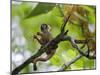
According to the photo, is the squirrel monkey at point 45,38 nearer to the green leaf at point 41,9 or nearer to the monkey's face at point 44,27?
the monkey's face at point 44,27

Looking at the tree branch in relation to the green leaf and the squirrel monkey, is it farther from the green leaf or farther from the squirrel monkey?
the green leaf

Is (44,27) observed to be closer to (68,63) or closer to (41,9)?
(41,9)

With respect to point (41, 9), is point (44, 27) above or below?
below

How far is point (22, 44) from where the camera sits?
219 cm

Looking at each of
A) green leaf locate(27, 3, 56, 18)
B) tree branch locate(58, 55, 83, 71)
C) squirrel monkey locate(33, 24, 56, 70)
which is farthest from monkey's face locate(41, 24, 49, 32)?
tree branch locate(58, 55, 83, 71)

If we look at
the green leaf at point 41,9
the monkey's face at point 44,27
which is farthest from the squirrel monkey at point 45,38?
the green leaf at point 41,9

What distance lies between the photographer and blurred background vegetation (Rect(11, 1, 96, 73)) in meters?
2.17

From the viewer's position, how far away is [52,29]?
90.8 inches

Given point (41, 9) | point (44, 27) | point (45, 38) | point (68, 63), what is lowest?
point (68, 63)

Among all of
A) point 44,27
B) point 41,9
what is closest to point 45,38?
point 44,27

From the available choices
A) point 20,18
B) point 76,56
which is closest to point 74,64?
point 76,56

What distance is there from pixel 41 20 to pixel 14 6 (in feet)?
1.03

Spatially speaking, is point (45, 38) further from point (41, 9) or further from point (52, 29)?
point (41, 9)

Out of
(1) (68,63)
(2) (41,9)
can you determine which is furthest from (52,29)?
(1) (68,63)
